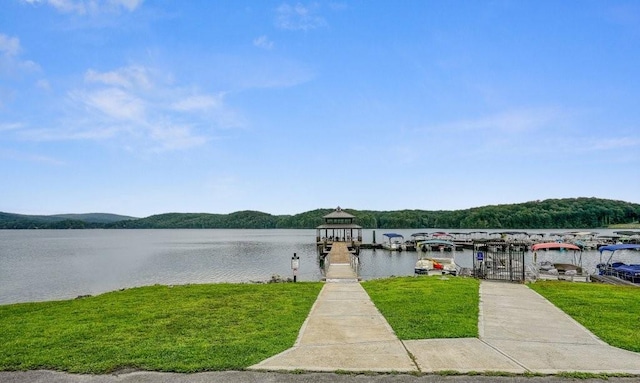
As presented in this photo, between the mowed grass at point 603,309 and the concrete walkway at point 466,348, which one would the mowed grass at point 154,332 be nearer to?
the concrete walkway at point 466,348

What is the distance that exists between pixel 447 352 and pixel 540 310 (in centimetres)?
563

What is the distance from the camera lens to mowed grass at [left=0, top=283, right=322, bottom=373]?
6750mm

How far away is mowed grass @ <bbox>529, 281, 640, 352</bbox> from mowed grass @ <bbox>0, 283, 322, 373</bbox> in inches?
269

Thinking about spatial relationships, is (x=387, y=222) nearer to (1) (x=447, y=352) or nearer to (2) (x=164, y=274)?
(2) (x=164, y=274)

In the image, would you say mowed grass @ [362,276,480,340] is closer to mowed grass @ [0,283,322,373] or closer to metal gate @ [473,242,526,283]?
mowed grass @ [0,283,322,373]

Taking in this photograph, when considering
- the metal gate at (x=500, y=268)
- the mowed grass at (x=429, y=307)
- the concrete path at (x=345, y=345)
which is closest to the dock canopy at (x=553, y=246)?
the metal gate at (x=500, y=268)


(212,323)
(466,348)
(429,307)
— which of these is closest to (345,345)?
(466,348)

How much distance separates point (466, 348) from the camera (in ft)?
24.6

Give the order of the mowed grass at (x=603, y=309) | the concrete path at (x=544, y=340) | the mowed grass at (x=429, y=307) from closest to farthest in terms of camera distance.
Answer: the concrete path at (x=544, y=340) → the mowed grass at (x=603, y=309) → the mowed grass at (x=429, y=307)

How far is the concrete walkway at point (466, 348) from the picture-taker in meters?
6.57

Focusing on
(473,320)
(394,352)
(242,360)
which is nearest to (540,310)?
(473,320)

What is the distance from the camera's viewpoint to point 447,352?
725 centimetres

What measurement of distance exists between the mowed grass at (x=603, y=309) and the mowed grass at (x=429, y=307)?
2466mm

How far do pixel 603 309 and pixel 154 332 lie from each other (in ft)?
38.8
